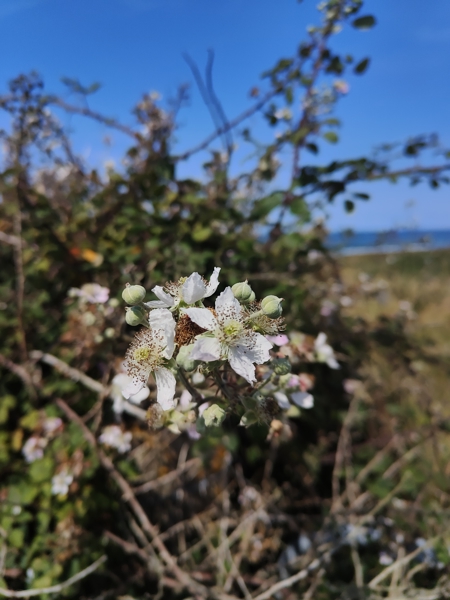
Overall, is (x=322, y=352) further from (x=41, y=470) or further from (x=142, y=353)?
(x=41, y=470)

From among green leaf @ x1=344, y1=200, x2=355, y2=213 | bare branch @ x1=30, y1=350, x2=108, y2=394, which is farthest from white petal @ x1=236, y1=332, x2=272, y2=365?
green leaf @ x1=344, y1=200, x2=355, y2=213

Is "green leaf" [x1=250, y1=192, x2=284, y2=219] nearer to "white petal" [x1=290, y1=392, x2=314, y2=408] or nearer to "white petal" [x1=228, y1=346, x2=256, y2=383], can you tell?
"white petal" [x1=290, y1=392, x2=314, y2=408]

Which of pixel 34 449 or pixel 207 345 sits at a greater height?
pixel 207 345

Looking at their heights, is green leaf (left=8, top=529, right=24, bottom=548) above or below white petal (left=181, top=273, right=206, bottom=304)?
below

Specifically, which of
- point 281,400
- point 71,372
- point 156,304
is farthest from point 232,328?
point 71,372

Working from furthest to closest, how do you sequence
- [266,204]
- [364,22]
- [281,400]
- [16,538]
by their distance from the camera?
[364,22] → [266,204] → [16,538] → [281,400]

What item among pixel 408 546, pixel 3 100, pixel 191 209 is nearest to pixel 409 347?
pixel 408 546
